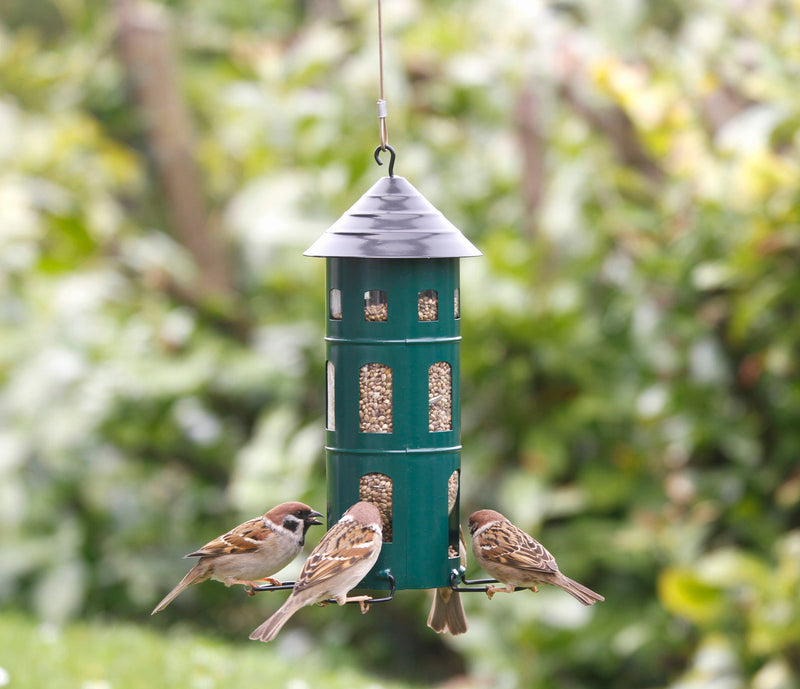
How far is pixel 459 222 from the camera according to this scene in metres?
7.41

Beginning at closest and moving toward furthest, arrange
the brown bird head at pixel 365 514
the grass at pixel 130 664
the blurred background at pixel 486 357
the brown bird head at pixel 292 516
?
the brown bird head at pixel 365 514, the brown bird head at pixel 292 516, the grass at pixel 130 664, the blurred background at pixel 486 357

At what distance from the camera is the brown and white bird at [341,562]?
9.38 feet

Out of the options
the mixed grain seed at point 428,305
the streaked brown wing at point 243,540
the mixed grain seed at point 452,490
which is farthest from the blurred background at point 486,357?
the mixed grain seed at point 428,305

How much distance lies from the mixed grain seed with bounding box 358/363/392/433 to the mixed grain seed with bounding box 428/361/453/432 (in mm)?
128

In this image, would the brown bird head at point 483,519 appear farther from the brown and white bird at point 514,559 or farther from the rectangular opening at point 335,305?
the rectangular opening at point 335,305

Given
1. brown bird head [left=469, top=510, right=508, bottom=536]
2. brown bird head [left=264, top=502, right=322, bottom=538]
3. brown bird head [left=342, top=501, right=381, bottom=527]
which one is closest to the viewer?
brown bird head [left=342, top=501, right=381, bottom=527]

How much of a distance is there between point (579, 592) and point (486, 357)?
361 centimetres

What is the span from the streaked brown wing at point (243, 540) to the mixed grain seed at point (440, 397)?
1.83 feet

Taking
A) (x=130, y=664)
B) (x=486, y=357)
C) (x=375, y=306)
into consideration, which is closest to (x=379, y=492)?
(x=375, y=306)

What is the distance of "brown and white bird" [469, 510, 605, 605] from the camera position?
3123 millimetres

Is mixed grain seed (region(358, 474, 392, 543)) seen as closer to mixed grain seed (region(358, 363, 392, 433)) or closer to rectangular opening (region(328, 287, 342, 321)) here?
mixed grain seed (region(358, 363, 392, 433))

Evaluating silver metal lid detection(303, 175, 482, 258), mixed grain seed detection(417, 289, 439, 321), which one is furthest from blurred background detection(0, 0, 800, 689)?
silver metal lid detection(303, 175, 482, 258)

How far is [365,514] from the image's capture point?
3055 mm

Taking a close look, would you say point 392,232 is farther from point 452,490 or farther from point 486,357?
point 486,357
